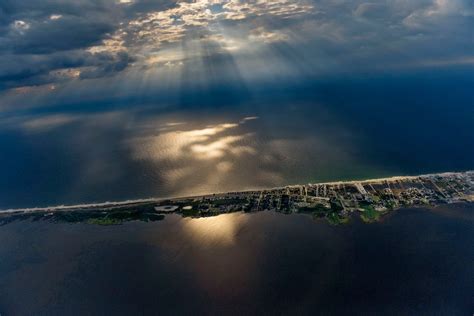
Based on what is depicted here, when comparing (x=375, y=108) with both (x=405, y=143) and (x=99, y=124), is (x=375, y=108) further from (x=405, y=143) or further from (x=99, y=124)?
(x=99, y=124)

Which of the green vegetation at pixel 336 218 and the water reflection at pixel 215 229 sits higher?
the water reflection at pixel 215 229


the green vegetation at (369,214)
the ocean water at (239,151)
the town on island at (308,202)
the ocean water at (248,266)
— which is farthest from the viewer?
the ocean water at (239,151)

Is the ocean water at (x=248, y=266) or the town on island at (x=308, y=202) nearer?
the ocean water at (x=248, y=266)

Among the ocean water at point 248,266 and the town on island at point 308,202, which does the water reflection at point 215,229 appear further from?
the town on island at point 308,202

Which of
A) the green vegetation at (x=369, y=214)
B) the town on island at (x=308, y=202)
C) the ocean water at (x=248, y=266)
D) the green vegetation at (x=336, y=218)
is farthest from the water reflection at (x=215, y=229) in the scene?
the green vegetation at (x=369, y=214)

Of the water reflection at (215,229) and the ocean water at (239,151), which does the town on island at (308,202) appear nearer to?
the water reflection at (215,229)

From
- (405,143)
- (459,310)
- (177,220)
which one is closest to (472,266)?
(459,310)

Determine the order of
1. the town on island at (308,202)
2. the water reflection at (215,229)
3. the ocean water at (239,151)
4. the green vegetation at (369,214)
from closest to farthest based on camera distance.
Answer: the water reflection at (215,229)
the green vegetation at (369,214)
the town on island at (308,202)
the ocean water at (239,151)

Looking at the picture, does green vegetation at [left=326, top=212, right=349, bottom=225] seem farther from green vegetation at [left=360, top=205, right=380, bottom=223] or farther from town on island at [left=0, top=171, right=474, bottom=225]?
green vegetation at [left=360, top=205, right=380, bottom=223]
